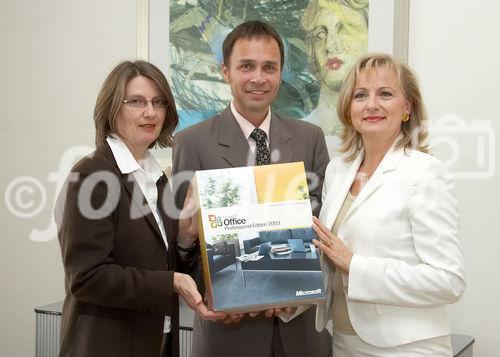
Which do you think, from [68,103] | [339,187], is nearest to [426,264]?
[339,187]

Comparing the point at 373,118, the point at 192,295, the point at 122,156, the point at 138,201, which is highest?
the point at 373,118

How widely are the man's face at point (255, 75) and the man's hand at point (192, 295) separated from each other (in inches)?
22.1

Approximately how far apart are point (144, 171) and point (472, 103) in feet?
4.25

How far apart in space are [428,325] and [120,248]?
0.78m

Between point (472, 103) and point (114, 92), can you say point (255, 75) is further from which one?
point (472, 103)

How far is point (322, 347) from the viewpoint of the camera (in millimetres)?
1812

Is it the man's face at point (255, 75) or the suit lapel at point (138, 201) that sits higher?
the man's face at point (255, 75)

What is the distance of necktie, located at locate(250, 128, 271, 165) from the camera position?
1794 millimetres

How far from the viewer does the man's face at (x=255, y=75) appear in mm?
1829

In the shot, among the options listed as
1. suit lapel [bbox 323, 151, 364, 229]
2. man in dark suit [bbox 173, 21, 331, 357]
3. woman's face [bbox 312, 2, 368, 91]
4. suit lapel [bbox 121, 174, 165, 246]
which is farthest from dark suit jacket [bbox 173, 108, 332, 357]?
woman's face [bbox 312, 2, 368, 91]

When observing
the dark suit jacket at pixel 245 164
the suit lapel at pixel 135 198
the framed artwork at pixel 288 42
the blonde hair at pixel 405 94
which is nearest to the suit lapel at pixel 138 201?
the suit lapel at pixel 135 198

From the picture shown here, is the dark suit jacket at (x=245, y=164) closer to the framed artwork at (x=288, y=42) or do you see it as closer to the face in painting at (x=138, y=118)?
the face in painting at (x=138, y=118)

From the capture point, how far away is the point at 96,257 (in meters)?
1.45

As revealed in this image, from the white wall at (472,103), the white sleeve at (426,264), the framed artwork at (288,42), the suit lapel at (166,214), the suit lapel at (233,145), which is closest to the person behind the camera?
the white sleeve at (426,264)
